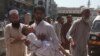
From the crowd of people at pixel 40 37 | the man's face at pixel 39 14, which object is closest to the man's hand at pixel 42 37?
the crowd of people at pixel 40 37

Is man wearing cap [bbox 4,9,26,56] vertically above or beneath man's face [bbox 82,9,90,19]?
beneath

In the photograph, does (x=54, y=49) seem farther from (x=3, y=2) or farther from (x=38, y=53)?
(x=3, y=2)

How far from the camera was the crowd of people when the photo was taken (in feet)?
17.0

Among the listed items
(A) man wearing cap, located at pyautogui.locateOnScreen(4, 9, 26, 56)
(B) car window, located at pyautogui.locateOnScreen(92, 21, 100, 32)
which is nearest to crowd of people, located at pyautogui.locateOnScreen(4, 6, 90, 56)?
(A) man wearing cap, located at pyautogui.locateOnScreen(4, 9, 26, 56)

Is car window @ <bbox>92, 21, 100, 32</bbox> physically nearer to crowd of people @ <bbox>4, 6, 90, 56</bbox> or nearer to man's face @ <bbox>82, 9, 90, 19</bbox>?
crowd of people @ <bbox>4, 6, 90, 56</bbox>

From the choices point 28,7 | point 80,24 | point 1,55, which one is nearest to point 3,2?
point 28,7

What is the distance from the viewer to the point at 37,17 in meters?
5.17

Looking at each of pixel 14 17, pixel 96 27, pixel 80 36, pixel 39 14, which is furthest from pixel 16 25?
pixel 96 27

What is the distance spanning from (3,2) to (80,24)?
4534 centimetres

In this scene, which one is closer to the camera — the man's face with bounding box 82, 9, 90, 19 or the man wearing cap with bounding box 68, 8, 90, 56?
the man's face with bounding box 82, 9, 90, 19

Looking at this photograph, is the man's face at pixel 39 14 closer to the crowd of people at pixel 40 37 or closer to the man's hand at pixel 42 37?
the crowd of people at pixel 40 37

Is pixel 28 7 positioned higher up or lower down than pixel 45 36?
lower down

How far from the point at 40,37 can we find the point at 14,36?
1.44 meters

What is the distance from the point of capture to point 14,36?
21.6 ft
